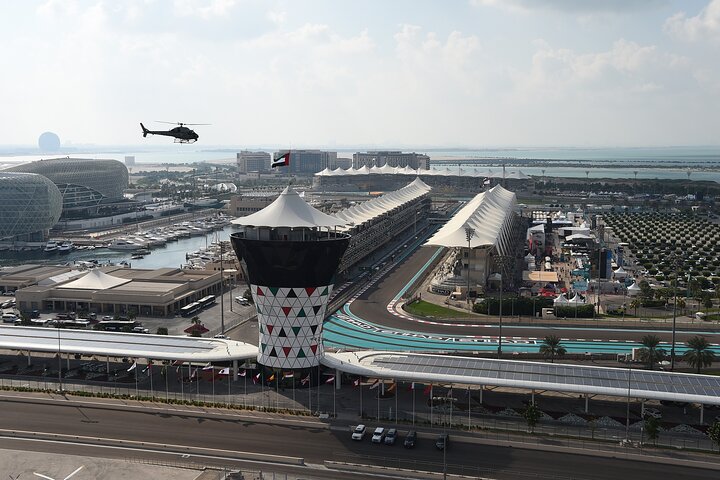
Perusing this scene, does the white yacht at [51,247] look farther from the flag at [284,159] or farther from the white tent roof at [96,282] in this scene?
the flag at [284,159]

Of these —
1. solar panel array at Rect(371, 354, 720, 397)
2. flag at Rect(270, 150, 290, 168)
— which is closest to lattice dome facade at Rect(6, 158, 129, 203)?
flag at Rect(270, 150, 290, 168)

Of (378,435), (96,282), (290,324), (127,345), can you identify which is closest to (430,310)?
(290,324)

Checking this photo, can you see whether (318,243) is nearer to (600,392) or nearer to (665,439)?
(600,392)

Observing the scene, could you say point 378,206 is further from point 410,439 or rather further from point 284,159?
point 410,439

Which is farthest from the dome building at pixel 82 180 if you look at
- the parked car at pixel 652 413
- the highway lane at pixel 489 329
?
the parked car at pixel 652 413

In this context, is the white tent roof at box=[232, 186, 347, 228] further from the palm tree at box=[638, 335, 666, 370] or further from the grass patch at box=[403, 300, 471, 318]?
the grass patch at box=[403, 300, 471, 318]

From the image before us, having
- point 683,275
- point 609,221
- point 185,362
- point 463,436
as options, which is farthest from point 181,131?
point 609,221

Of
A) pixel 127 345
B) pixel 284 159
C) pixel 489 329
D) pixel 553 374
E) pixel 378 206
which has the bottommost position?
pixel 489 329
